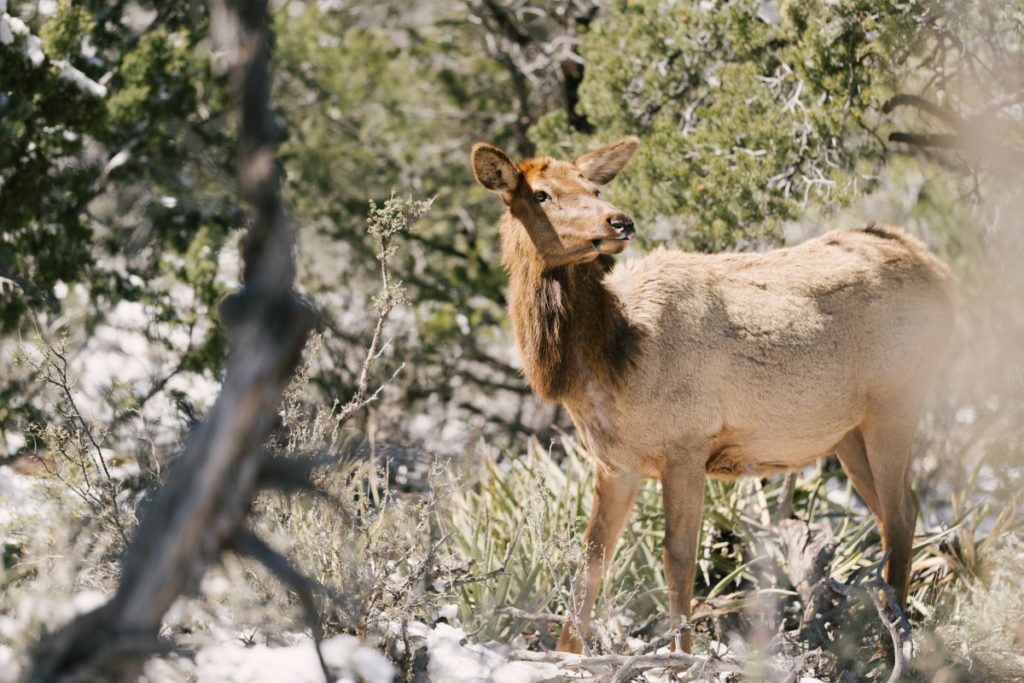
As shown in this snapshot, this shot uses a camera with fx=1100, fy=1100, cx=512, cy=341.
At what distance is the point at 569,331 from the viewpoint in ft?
19.1

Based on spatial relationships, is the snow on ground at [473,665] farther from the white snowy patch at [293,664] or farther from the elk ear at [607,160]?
the elk ear at [607,160]

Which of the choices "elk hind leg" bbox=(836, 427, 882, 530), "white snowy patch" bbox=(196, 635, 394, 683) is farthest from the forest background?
"elk hind leg" bbox=(836, 427, 882, 530)

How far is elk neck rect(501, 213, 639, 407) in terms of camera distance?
19.1ft

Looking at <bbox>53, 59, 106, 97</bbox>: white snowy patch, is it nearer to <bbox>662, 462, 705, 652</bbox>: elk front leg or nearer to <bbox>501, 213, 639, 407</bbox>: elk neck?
<bbox>501, 213, 639, 407</bbox>: elk neck

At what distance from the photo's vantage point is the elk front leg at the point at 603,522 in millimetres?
6062

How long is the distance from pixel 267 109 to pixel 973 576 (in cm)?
602

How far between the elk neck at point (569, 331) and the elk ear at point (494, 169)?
0.79 feet

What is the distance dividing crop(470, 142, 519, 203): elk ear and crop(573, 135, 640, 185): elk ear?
60 centimetres

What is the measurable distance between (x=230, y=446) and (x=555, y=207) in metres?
3.08

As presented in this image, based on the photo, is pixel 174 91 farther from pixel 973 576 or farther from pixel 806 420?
pixel 973 576

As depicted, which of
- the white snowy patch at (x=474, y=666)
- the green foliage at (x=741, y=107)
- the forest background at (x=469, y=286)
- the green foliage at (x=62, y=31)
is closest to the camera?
the white snowy patch at (x=474, y=666)

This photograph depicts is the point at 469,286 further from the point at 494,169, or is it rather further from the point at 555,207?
the point at 555,207

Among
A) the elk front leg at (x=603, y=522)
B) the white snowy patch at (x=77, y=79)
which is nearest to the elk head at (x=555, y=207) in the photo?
the elk front leg at (x=603, y=522)

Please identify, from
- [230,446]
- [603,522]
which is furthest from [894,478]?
[230,446]
